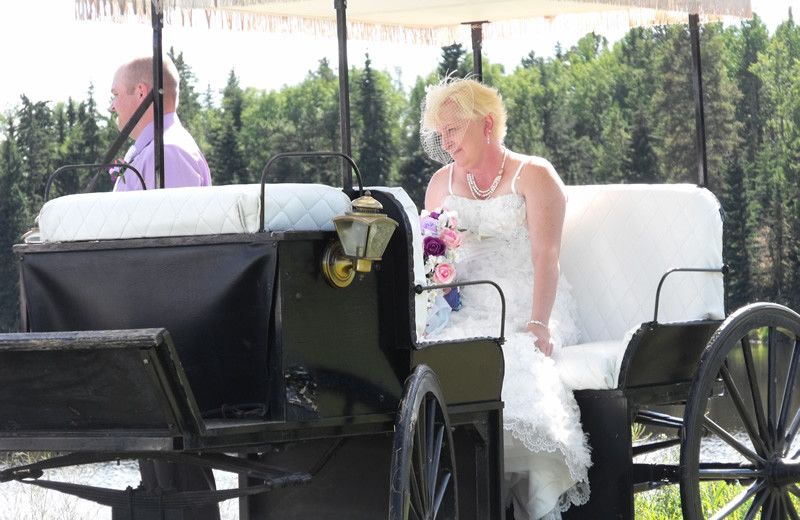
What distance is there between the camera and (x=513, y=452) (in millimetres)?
4238

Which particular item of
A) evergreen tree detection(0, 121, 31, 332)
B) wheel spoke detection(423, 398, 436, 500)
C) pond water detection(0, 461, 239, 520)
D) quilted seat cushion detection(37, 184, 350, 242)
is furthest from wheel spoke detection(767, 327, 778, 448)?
evergreen tree detection(0, 121, 31, 332)

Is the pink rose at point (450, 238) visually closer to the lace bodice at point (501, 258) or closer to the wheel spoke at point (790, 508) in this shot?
the lace bodice at point (501, 258)

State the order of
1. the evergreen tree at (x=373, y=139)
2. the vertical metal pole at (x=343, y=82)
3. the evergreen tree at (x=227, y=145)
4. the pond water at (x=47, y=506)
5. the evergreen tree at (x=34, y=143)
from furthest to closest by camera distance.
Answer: the evergreen tree at (x=373, y=139) < the evergreen tree at (x=227, y=145) < the evergreen tree at (x=34, y=143) < the pond water at (x=47, y=506) < the vertical metal pole at (x=343, y=82)

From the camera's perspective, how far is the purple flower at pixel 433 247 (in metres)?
4.39

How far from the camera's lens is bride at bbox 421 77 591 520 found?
4156 mm

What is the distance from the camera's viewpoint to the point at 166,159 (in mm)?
4492

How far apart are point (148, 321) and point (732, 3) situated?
2.90 meters

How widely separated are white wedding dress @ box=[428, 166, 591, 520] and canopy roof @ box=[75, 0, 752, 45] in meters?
0.89

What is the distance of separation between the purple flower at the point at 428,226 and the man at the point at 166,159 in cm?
82

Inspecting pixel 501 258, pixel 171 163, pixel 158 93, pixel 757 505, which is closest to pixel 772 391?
pixel 757 505

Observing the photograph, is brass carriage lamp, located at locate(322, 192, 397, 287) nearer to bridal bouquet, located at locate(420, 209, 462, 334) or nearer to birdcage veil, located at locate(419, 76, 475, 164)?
bridal bouquet, located at locate(420, 209, 462, 334)

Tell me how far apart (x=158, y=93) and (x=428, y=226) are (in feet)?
3.96

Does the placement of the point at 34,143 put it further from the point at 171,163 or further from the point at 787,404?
the point at 787,404

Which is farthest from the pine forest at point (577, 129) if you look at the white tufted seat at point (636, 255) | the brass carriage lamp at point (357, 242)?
the brass carriage lamp at point (357, 242)
